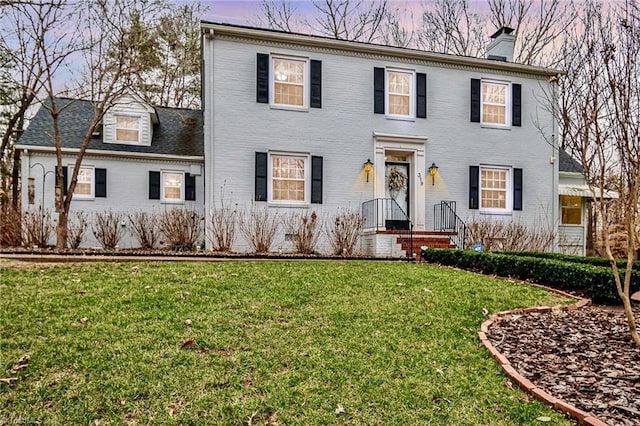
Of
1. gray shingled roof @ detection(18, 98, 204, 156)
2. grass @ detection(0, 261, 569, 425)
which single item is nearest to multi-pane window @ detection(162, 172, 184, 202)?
gray shingled roof @ detection(18, 98, 204, 156)

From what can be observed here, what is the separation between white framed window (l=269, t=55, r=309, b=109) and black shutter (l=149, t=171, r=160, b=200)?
16.5ft

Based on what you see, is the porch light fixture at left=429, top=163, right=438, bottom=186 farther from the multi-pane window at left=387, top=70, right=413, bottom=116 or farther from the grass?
the grass

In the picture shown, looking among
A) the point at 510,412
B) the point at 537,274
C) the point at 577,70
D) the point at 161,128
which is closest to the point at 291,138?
the point at 161,128

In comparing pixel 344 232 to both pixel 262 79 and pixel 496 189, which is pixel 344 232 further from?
pixel 496 189

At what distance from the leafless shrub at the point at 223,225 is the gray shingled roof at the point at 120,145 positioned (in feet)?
13.5

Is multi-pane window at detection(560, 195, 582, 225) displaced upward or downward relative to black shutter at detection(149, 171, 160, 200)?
downward

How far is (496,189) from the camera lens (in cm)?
1445

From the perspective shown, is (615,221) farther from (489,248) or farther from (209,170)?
(209,170)

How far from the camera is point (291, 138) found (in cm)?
1275

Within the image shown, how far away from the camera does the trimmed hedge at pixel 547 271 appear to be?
651 cm

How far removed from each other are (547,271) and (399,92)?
7948 millimetres

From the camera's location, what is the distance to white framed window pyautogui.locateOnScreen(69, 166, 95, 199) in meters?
14.1

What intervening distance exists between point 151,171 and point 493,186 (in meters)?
11.4

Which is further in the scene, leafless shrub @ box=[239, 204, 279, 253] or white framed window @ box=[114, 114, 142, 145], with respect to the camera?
white framed window @ box=[114, 114, 142, 145]
